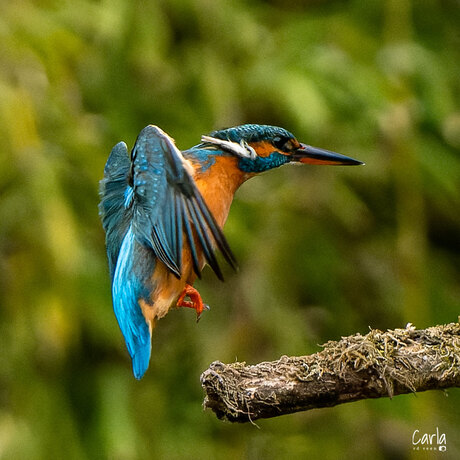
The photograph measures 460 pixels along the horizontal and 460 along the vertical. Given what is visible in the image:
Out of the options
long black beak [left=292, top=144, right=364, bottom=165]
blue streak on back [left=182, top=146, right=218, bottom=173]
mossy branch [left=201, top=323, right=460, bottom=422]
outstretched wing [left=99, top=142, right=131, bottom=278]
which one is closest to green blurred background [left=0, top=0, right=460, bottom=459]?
outstretched wing [left=99, top=142, right=131, bottom=278]

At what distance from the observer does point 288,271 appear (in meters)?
4.52

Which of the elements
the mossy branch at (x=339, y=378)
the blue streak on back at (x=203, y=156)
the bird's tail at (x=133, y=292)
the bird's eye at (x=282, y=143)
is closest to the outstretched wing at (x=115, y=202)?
the bird's tail at (x=133, y=292)

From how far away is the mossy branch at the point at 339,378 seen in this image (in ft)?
7.29

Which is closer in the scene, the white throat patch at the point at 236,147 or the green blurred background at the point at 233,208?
the white throat patch at the point at 236,147

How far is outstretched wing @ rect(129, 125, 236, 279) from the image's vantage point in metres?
2.60

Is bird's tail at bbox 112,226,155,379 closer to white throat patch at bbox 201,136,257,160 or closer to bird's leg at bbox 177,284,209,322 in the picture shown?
bird's leg at bbox 177,284,209,322

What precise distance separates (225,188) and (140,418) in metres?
1.64

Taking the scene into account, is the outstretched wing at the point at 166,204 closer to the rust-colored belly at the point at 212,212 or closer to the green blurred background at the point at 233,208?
the rust-colored belly at the point at 212,212

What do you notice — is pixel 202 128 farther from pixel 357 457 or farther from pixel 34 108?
pixel 357 457

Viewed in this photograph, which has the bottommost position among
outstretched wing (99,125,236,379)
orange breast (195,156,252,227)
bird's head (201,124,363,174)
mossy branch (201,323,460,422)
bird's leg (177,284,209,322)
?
mossy branch (201,323,460,422)

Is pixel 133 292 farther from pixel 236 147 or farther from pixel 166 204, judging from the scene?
pixel 236 147

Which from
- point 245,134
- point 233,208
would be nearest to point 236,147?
point 245,134

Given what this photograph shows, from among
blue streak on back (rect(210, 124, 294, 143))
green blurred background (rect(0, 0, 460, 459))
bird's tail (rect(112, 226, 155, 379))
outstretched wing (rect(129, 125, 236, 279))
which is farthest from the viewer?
green blurred background (rect(0, 0, 460, 459))

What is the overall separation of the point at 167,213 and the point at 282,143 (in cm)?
70
